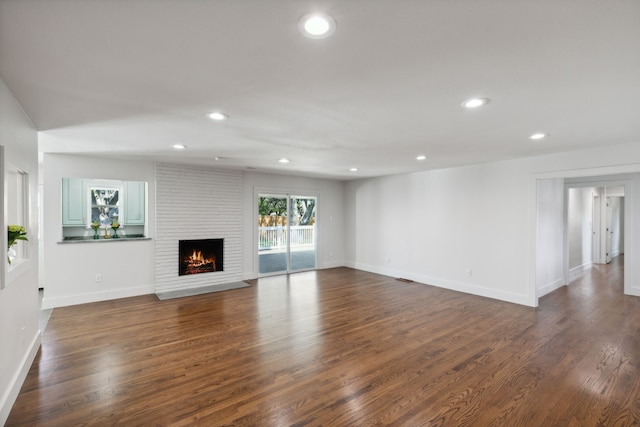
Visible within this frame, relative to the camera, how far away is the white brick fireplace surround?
17.9 ft

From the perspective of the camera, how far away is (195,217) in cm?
579

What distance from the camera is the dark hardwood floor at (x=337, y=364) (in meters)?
2.16

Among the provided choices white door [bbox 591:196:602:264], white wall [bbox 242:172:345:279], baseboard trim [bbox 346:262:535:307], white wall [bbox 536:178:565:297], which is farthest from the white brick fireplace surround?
white door [bbox 591:196:602:264]

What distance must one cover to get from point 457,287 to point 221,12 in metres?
5.64

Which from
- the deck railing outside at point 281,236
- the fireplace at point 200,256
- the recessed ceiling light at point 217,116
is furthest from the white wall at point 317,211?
the recessed ceiling light at point 217,116

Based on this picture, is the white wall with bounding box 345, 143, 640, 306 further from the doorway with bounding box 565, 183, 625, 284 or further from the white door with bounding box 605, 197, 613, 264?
the white door with bounding box 605, 197, 613, 264

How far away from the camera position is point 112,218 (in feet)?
19.2

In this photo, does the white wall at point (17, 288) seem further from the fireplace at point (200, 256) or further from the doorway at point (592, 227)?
the doorway at point (592, 227)

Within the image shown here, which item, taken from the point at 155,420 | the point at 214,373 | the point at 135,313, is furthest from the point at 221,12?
the point at 135,313

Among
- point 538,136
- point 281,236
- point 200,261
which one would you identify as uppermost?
point 538,136

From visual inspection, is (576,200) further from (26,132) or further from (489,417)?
(26,132)

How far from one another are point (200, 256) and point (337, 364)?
4.13 meters

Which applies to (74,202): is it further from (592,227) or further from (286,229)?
(592,227)

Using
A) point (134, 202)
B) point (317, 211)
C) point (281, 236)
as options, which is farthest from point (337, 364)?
point (134, 202)
